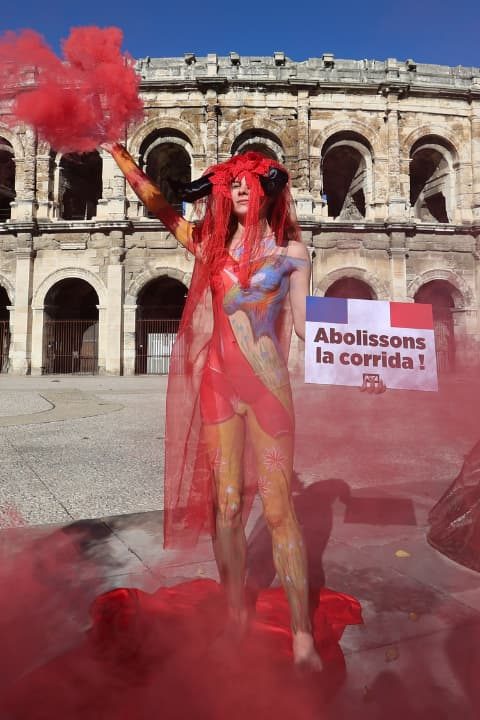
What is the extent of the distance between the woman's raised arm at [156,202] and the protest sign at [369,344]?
62 centimetres

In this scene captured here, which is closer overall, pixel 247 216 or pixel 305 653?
pixel 305 653

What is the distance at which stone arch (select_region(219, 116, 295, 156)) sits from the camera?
719 inches

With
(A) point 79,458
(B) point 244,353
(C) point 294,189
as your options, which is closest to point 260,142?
(C) point 294,189

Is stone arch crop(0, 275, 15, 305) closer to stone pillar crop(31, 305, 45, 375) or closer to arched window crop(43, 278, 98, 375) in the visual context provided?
stone pillar crop(31, 305, 45, 375)

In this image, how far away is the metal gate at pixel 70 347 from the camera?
18672mm

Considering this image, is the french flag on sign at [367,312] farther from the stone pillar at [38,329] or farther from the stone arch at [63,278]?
the stone pillar at [38,329]

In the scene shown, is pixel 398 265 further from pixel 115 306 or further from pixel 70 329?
pixel 70 329

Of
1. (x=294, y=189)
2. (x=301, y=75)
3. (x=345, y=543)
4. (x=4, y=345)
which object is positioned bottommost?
(x=345, y=543)

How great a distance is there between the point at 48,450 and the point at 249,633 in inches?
161

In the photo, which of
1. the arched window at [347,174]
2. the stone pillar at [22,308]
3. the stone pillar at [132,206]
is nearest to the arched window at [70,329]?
the stone pillar at [22,308]

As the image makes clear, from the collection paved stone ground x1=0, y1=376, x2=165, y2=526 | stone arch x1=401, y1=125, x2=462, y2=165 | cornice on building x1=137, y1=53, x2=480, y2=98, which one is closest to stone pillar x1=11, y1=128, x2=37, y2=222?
cornice on building x1=137, y1=53, x2=480, y2=98

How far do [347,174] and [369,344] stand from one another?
21.5m

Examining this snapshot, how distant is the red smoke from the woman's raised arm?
6.7 inches

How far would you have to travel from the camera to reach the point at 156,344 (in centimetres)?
2042
